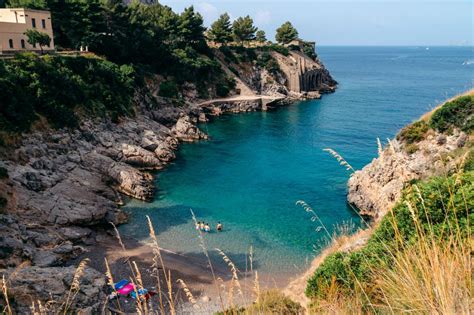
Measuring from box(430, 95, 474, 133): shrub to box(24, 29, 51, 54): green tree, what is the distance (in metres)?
40.6

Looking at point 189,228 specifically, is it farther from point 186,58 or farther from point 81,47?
point 186,58

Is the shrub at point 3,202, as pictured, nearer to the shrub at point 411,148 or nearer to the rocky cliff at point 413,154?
the rocky cliff at point 413,154

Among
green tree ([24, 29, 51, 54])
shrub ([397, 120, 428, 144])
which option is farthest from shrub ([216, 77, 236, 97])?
shrub ([397, 120, 428, 144])

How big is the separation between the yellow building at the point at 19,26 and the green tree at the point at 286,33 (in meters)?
62.9

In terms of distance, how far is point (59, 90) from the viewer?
34594 millimetres

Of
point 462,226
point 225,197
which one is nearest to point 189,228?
point 225,197

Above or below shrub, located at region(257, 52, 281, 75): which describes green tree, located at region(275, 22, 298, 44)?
above

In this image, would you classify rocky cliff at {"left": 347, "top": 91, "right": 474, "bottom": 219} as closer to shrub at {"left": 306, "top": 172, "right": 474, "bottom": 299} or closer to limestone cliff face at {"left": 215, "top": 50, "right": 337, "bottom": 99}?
shrub at {"left": 306, "top": 172, "right": 474, "bottom": 299}

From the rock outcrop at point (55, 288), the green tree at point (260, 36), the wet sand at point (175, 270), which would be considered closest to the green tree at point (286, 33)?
the green tree at point (260, 36)

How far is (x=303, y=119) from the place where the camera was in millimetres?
59781

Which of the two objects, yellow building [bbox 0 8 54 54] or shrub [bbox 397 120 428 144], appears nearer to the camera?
shrub [bbox 397 120 428 144]

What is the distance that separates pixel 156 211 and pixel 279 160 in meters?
17.4

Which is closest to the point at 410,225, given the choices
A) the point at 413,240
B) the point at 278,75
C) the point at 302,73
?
the point at 413,240

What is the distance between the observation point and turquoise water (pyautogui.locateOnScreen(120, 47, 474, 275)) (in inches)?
941
